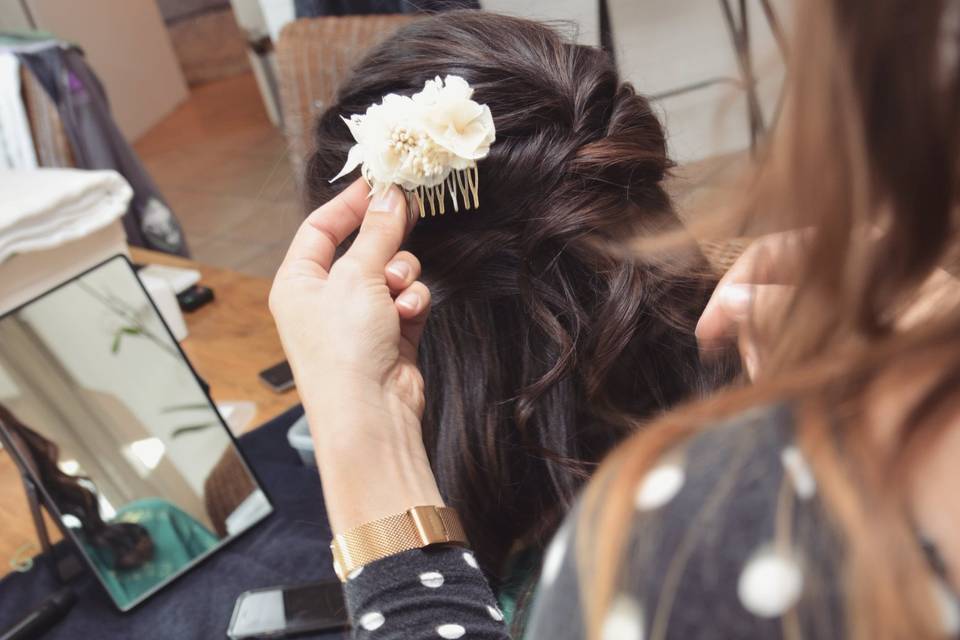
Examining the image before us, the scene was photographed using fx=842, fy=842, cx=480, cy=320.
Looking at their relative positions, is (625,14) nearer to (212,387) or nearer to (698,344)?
(212,387)

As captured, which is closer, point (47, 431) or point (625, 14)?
point (47, 431)

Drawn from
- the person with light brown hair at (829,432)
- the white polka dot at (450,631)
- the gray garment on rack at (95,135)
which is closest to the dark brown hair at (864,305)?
the person with light brown hair at (829,432)

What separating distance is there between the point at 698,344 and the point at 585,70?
0.98 feet

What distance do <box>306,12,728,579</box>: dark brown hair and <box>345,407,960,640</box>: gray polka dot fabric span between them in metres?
0.45

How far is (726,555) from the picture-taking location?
0.34 metres

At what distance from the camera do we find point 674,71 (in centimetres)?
260

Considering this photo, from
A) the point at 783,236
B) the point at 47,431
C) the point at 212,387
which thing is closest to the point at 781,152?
the point at 783,236

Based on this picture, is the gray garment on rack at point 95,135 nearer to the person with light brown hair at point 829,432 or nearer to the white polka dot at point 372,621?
the white polka dot at point 372,621

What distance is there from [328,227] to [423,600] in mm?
356

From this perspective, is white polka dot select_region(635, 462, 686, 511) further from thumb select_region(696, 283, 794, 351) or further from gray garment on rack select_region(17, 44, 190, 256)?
gray garment on rack select_region(17, 44, 190, 256)

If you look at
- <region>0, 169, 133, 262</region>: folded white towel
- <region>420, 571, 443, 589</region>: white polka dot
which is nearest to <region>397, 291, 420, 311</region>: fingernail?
<region>420, 571, 443, 589</region>: white polka dot

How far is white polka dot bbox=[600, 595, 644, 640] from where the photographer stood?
1.12 feet

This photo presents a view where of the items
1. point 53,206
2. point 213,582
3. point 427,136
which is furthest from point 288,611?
point 53,206

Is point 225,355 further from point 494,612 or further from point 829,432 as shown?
point 829,432
